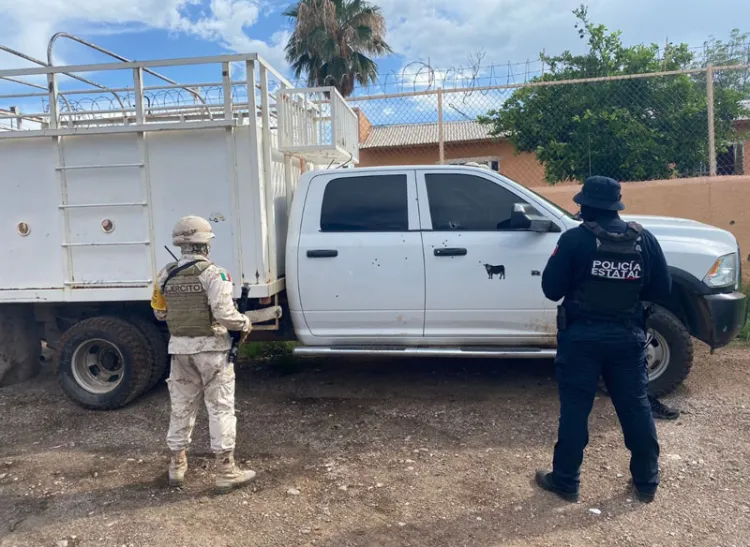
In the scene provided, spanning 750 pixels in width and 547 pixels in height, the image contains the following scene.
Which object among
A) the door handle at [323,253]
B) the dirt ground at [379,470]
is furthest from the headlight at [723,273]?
the door handle at [323,253]

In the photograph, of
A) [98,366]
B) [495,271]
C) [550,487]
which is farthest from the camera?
[98,366]

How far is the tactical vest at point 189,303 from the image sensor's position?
359cm

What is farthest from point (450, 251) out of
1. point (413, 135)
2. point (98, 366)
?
point (413, 135)

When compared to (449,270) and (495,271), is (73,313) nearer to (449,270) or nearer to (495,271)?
(449,270)

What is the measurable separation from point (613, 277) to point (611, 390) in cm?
65

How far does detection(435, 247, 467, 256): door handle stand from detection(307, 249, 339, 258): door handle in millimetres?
801

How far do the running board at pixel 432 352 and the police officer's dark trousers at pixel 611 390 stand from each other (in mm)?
1363

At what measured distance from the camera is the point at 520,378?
5.53 m

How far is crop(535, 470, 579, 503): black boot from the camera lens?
339 centimetres

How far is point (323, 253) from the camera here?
192 inches

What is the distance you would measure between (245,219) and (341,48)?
15.9 m

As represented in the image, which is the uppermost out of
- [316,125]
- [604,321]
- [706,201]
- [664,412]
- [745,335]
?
[316,125]

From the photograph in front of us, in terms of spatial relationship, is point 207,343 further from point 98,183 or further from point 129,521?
point 98,183

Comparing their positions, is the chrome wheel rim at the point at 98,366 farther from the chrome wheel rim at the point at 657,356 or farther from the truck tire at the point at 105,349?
the chrome wheel rim at the point at 657,356
